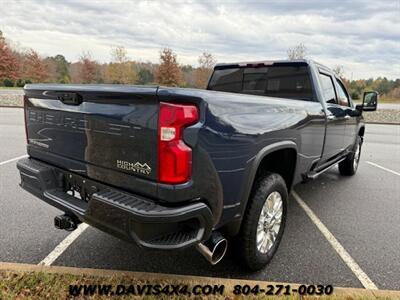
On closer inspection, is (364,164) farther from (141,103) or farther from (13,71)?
(13,71)

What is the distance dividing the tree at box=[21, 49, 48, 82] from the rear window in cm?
4638

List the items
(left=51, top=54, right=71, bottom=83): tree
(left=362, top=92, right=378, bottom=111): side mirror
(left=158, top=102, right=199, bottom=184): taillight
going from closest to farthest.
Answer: (left=158, top=102, right=199, bottom=184): taillight → (left=362, top=92, right=378, bottom=111): side mirror → (left=51, top=54, right=71, bottom=83): tree

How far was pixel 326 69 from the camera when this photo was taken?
4.79 meters

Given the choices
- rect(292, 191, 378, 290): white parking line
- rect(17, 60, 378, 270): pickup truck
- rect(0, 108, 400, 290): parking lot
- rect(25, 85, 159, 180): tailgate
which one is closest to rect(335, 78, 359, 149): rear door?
rect(0, 108, 400, 290): parking lot

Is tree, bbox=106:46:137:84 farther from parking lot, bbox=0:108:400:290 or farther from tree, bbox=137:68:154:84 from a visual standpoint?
parking lot, bbox=0:108:400:290

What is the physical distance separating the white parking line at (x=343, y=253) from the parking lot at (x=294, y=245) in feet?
0.05

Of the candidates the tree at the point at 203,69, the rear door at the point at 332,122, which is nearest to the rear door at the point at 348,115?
the rear door at the point at 332,122

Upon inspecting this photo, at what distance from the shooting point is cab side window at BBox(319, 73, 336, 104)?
4440mm

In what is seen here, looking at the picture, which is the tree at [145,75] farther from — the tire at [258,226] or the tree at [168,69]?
the tire at [258,226]

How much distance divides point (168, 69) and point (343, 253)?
38.9m

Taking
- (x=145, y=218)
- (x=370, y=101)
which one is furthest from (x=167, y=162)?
(x=370, y=101)

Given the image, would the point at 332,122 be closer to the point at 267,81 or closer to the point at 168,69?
the point at 267,81

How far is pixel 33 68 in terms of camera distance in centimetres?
4531

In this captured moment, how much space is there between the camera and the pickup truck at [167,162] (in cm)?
209
